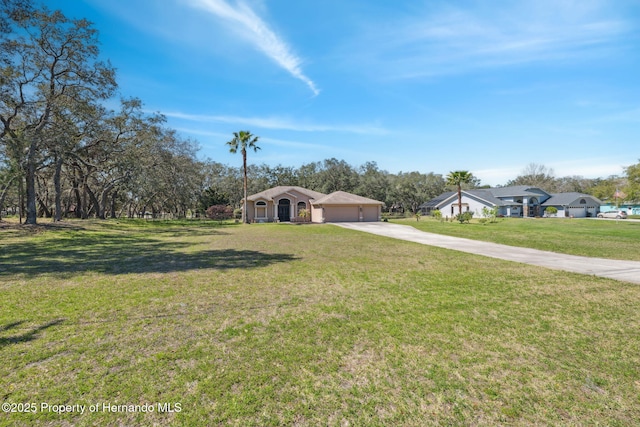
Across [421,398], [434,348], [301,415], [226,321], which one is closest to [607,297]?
[434,348]

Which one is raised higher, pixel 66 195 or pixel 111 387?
pixel 66 195

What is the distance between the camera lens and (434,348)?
3.56m

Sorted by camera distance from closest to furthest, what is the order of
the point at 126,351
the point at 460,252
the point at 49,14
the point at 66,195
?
the point at 126,351
the point at 460,252
the point at 49,14
the point at 66,195

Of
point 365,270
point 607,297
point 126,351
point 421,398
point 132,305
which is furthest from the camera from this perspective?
point 365,270

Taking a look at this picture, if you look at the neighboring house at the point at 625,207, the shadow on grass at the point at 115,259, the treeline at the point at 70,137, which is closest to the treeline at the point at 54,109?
the treeline at the point at 70,137

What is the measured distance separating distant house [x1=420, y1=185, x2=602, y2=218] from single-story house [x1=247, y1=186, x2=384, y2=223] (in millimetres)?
16901

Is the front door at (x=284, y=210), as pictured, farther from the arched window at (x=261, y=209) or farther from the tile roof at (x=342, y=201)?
the tile roof at (x=342, y=201)

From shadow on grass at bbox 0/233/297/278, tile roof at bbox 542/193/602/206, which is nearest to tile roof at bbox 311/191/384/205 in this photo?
shadow on grass at bbox 0/233/297/278

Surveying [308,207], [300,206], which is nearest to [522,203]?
[308,207]

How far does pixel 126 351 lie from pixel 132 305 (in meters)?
1.79

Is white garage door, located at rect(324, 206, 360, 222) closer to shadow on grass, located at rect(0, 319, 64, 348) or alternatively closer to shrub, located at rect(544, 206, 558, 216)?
shadow on grass, located at rect(0, 319, 64, 348)

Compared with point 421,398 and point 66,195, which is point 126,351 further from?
point 66,195

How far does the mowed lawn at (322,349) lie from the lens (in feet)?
8.30

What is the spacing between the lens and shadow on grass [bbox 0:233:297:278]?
7.81 m
